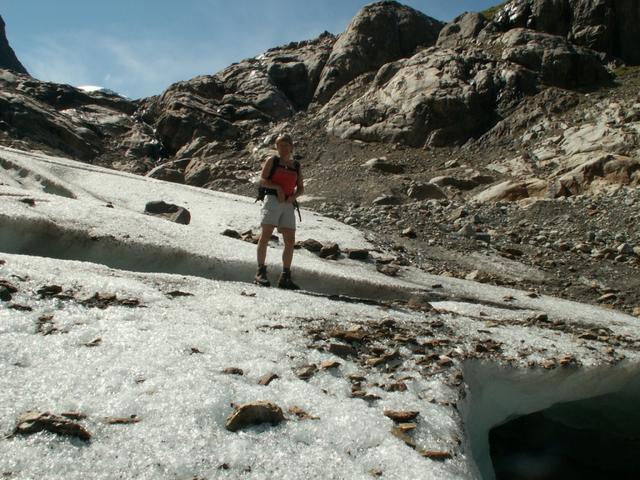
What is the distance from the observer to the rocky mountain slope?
14711mm

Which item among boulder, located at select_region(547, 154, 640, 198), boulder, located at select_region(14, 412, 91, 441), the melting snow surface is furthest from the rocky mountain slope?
boulder, located at select_region(14, 412, 91, 441)

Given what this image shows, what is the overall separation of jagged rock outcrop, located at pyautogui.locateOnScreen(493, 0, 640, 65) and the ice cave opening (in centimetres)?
3004

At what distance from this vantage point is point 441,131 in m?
28.9

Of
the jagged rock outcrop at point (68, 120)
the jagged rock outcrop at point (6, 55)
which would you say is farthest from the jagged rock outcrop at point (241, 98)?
the jagged rock outcrop at point (6, 55)

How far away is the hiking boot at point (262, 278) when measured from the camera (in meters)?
7.24

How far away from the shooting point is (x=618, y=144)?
2041cm

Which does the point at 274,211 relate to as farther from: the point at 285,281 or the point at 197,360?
the point at 197,360

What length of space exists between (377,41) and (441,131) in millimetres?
12724

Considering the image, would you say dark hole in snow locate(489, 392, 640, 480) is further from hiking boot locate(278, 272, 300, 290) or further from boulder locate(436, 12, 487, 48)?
boulder locate(436, 12, 487, 48)

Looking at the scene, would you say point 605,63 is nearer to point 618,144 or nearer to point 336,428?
point 618,144

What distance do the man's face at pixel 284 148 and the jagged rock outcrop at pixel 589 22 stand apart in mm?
30282

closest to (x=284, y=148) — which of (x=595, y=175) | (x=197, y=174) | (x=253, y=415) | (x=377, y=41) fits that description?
(x=253, y=415)

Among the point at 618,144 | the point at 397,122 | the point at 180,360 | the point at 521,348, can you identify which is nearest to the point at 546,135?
the point at 618,144

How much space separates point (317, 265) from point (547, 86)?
24.1 meters
